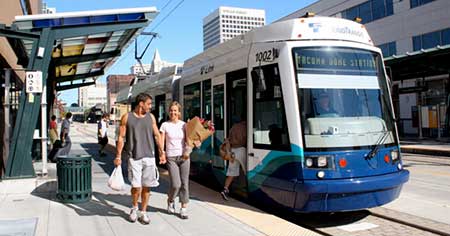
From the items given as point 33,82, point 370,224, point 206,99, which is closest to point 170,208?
point 370,224

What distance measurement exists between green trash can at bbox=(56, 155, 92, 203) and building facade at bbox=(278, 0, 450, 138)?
72.5ft

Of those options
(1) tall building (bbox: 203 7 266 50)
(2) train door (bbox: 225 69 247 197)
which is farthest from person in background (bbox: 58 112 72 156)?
(1) tall building (bbox: 203 7 266 50)

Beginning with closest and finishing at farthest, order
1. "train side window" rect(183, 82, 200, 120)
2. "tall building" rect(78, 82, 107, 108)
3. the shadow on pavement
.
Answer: the shadow on pavement → "train side window" rect(183, 82, 200, 120) → "tall building" rect(78, 82, 107, 108)

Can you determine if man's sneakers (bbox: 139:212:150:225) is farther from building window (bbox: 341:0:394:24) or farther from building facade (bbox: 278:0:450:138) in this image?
building window (bbox: 341:0:394:24)

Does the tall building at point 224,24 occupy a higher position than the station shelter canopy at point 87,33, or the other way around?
the tall building at point 224,24

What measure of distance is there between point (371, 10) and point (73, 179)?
37.7 meters

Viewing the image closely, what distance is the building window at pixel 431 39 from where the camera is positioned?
108 feet

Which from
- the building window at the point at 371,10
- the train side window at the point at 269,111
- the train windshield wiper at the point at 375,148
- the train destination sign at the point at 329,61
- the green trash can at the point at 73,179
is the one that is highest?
the building window at the point at 371,10

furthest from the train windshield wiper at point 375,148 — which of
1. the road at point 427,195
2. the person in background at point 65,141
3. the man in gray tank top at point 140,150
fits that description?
the person in background at point 65,141

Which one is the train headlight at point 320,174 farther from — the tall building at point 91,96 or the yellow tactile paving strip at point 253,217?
the tall building at point 91,96

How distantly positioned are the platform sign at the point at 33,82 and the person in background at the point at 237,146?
4.64 meters

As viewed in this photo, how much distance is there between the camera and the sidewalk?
20.2ft

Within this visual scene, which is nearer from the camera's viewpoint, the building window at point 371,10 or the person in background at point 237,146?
the person in background at point 237,146

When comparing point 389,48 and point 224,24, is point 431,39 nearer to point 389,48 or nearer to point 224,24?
point 389,48
